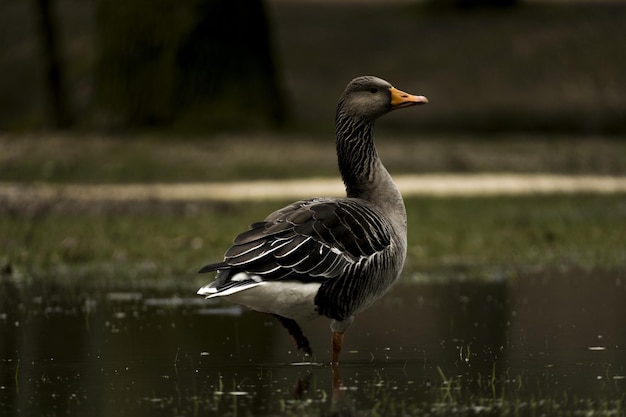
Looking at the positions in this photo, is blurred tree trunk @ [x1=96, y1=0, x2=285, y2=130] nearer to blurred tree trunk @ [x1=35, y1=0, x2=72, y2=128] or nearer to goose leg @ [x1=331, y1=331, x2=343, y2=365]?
blurred tree trunk @ [x1=35, y1=0, x2=72, y2=128]

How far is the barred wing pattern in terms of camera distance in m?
8.35

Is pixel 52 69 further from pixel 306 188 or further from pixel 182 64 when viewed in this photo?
pixel 306 188

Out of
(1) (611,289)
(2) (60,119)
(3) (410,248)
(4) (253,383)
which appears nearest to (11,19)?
(2) (60,119)

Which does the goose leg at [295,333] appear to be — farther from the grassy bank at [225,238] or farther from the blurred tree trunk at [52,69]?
the blurred tree trunk at [52,69]

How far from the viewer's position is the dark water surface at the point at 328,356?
7.52 metres

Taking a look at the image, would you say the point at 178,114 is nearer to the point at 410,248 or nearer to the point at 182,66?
the point at 182,66

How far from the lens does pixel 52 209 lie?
1941cm

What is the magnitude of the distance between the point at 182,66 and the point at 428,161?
6.21 meters

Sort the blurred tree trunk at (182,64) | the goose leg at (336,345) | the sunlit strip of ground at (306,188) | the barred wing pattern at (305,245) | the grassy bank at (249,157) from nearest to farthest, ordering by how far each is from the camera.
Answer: the barred wing pattern at (305,245), the goose leg at (336,345), the sunlit strip of ground at (306,188), the grassy bank at (249,157), the blurred tree trunk at (182,64)

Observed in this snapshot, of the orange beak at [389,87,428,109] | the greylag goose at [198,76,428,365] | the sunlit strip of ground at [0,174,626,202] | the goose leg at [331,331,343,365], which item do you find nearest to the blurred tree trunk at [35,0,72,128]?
the sunlit strip of ground at [0,174,626,202]

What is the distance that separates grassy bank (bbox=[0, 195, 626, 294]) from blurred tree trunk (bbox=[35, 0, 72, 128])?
10.6 metres

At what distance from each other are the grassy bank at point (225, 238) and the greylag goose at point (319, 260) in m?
4.58

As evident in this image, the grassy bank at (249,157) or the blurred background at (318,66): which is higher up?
the blurred background at (318,66)

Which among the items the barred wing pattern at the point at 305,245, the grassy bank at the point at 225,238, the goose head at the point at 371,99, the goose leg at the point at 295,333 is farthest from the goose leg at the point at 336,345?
the grassy bank at the point at 225,238
